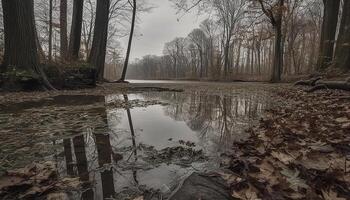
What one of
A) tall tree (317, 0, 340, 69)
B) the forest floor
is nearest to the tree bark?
the forest floor

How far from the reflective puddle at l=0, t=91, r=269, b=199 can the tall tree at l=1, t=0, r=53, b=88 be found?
412 centimetres

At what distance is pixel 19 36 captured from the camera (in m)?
7.52

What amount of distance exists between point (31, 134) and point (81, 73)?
7673 millimetres

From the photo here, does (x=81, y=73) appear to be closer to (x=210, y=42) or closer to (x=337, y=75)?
(x=337, y=75)

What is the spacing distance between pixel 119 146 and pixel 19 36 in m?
7.15

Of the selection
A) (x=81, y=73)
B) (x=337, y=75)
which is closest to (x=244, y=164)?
(x=337, y=75)

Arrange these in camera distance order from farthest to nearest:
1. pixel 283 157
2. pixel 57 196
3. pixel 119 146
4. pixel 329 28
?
pixel 329 28 < pixel 119 146 < pixel 283 157 < pixel 57 196

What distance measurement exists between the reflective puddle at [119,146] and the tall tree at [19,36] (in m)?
4.12

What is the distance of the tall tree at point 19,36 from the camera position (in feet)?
24.2

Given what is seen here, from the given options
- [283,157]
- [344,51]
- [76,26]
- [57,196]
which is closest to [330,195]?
[283,157]

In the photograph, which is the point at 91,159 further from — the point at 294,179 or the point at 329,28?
the point at 329,28

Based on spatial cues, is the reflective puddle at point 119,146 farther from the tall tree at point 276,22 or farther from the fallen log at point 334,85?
the tall tree at point 276,22

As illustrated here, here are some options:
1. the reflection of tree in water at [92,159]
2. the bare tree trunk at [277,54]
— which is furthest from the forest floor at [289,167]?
the bare tree trunk at [277,54]

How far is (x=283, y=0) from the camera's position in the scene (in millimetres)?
13898
